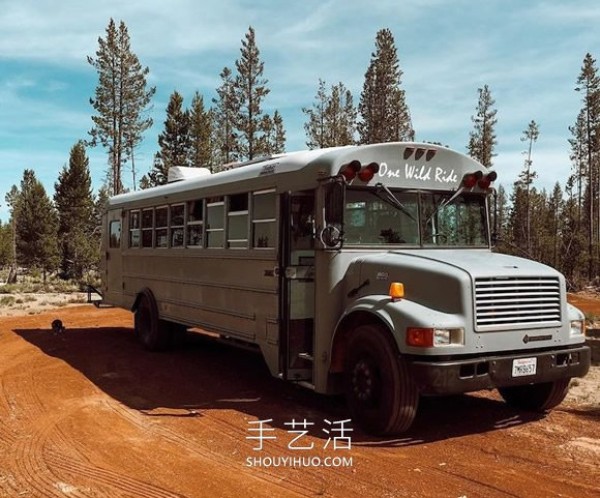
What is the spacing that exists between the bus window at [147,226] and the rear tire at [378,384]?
556 cm

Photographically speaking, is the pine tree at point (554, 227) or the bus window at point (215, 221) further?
the pine tree at point (554, 227)

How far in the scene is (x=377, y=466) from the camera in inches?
195

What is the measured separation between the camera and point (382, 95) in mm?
33688

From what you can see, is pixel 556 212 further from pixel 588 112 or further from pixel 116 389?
pixel 116 389

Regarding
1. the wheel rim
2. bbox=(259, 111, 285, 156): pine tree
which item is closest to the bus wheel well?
the wheel rim

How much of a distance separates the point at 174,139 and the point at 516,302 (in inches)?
1209

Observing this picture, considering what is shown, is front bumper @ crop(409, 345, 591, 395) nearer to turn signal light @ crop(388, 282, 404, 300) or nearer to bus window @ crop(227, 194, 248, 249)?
turn signal light @ crop(388, 282, 404, 300)

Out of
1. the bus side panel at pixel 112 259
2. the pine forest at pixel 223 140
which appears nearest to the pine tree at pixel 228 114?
the pine forest at pixel 223 140

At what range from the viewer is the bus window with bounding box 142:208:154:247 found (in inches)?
412

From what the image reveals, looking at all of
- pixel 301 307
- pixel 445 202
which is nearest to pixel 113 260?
pixel 301 307

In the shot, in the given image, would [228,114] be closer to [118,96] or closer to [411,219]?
[118,96]

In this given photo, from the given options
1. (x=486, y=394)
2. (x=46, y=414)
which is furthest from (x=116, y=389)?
(x=486, y=394)

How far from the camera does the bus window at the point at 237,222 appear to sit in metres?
7.59

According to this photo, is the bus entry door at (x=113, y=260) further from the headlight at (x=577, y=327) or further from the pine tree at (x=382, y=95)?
the pine tree at (x=382, y=95)
